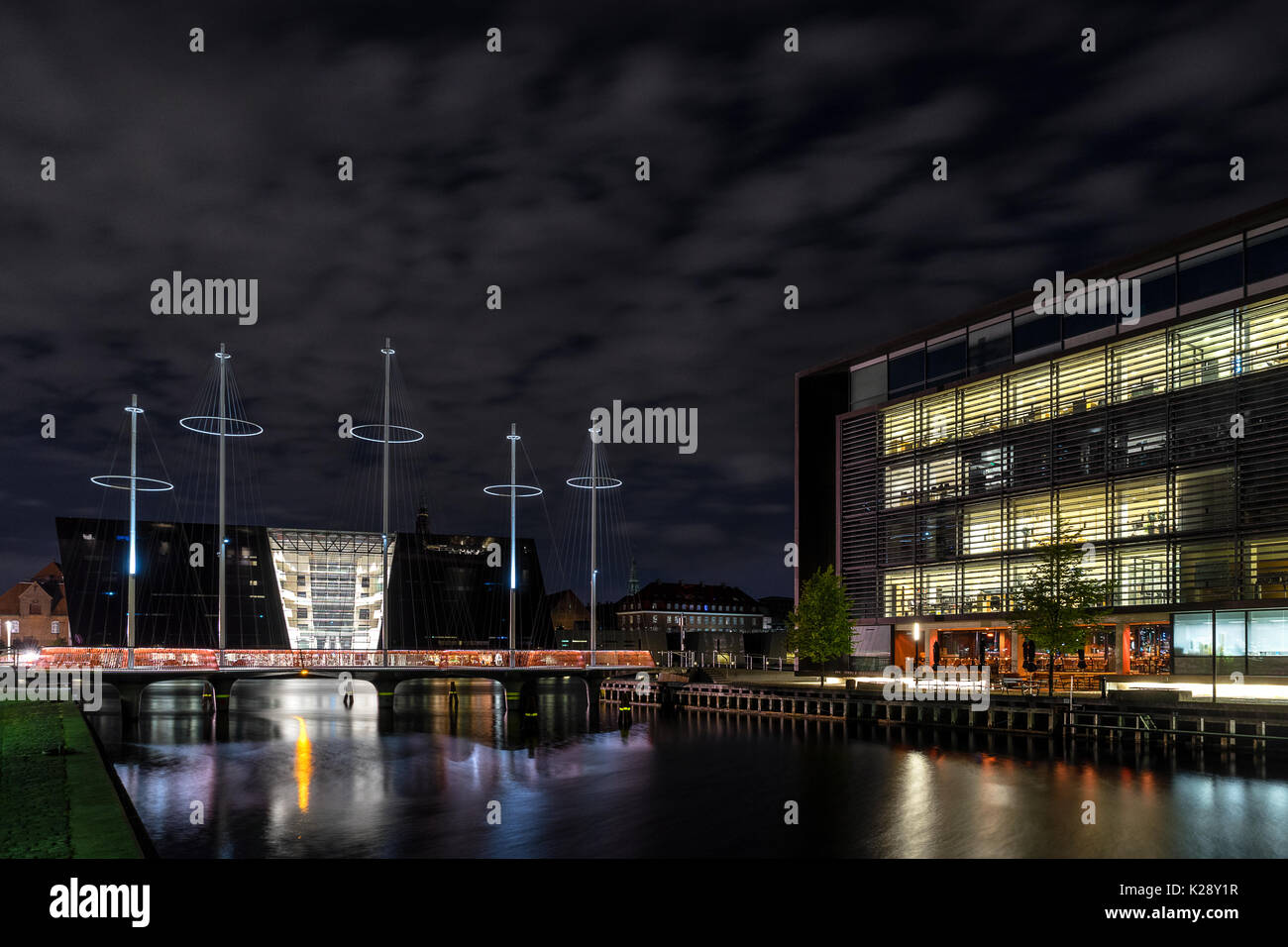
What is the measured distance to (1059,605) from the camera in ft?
168

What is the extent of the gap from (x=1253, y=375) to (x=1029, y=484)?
15178 mm

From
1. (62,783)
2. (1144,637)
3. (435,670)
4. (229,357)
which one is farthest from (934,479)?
(62,783)

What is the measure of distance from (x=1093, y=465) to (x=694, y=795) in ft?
113

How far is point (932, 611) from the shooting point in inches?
2756

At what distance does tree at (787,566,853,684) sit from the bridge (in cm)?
1033

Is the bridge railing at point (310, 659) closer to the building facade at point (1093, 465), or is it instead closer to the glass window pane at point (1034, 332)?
the building facade at point (1093, 465)

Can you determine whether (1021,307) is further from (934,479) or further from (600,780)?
(600,780)

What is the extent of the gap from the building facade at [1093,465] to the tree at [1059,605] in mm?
2275

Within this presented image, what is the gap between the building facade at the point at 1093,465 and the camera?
51000mm

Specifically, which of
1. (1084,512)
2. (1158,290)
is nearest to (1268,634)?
(1084,512)

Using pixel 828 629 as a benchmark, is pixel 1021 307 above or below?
above

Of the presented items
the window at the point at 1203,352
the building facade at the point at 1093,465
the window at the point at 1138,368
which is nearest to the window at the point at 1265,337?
the building facade at the point at 1093,465

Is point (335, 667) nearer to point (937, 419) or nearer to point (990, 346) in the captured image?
point (937, 419)

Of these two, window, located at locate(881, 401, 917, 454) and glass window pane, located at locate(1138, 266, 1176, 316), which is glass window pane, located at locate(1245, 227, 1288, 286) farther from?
window, located at locate(881, 401, 917, 454)
